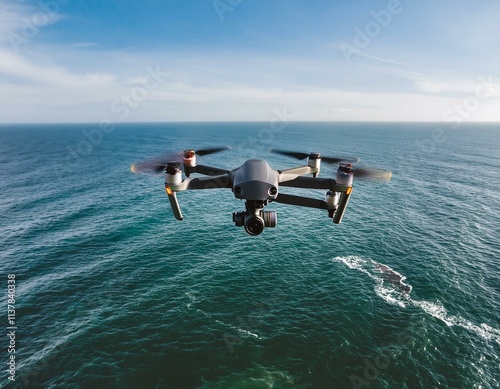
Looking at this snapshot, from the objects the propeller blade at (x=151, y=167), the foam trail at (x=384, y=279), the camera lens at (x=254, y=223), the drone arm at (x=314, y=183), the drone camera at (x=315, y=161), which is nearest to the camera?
the camera lens at (x=254, y=223)

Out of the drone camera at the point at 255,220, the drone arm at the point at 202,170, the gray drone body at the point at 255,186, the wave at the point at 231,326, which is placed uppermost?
the gray drone body at the point at 255,186

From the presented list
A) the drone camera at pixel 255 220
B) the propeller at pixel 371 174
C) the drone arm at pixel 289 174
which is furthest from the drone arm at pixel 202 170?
the propeller at pixel 371 174

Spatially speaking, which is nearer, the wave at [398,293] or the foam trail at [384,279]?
the wave at [398,293]

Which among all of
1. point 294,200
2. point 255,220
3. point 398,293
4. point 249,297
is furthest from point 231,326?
point 255,220

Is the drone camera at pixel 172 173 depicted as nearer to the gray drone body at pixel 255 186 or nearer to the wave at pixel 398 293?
the gray drone body at pixel 255 186

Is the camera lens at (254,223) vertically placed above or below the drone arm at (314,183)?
below

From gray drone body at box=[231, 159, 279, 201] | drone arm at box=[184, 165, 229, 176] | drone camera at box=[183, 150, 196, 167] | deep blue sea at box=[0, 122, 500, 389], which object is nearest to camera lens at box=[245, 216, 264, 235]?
gray drone body at box=[231, 159, 279, 201]

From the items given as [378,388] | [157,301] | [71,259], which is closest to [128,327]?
[157,301]
